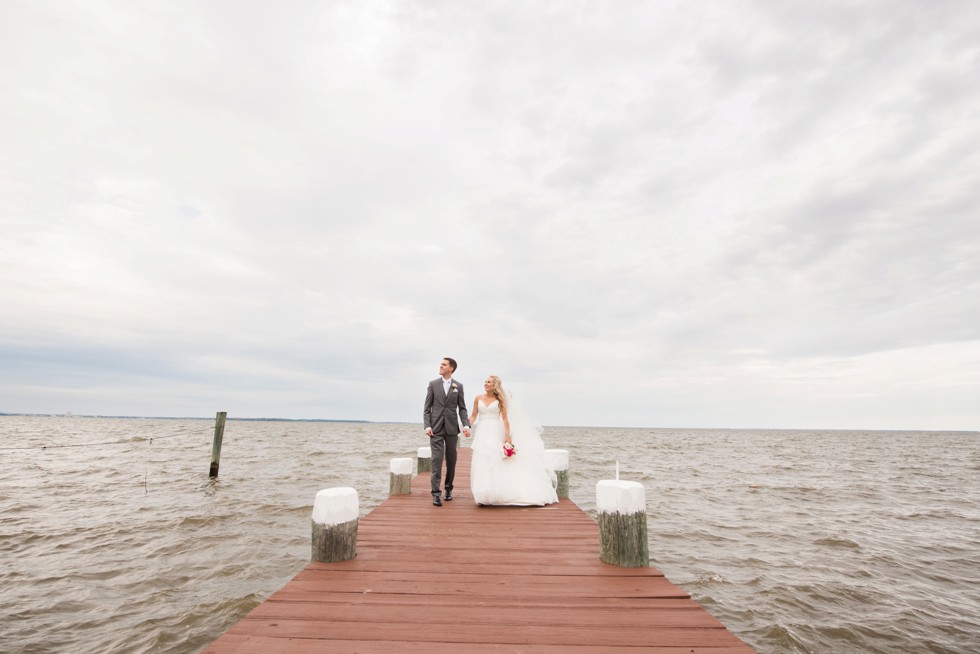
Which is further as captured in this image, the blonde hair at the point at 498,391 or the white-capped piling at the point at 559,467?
the white-capped piling at the point at 559,467

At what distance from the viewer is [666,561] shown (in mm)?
8719

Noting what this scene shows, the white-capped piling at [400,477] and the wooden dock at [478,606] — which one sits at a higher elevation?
the white-capped piling at [400,477]

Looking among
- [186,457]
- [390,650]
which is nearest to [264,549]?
[390,650]

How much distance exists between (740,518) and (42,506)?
724 inches

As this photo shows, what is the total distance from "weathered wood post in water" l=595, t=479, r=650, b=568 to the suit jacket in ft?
11.3

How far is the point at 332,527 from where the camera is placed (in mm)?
4906

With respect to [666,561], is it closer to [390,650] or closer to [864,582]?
[864,582]

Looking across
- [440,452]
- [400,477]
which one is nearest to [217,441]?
[400,477]

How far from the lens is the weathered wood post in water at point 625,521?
4.62 meters

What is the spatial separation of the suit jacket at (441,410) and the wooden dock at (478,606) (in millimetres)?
2092

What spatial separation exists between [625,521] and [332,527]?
2.98 m

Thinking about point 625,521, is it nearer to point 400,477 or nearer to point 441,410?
point 441,410

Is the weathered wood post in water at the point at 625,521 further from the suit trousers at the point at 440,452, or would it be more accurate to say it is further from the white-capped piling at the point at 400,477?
the white-capped piling at the point at 400,477

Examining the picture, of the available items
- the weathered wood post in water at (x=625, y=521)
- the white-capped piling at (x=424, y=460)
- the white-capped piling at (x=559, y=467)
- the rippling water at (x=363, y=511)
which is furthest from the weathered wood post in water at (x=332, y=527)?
the white-capped piling at (x=424, y=460)
